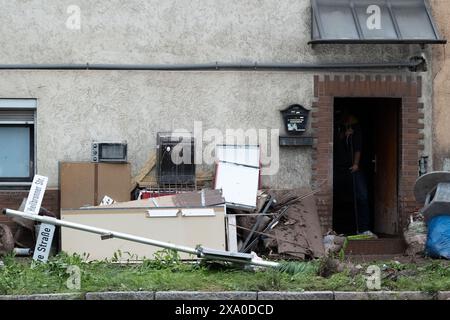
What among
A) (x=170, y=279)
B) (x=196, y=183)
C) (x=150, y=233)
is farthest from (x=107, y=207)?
(x=170, y=279)

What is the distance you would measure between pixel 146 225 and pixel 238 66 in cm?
277

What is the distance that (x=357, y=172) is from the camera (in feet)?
46.7

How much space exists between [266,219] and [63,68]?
361 centimetres

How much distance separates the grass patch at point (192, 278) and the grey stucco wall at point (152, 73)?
2786 millimetres

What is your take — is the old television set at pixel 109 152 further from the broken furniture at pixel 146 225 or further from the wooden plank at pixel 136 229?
the wooden plank at pixel 136 229

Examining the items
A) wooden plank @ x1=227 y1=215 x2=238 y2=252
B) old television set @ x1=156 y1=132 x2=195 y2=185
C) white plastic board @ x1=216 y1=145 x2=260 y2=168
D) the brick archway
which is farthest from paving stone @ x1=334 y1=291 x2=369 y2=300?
old television set @ x1=156 y1=132 x2=195 y2=185

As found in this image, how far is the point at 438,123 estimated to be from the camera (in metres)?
13.7

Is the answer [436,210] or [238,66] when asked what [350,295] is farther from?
[238,66]

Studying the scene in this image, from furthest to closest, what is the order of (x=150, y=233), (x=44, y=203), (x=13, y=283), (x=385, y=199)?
(x=385, y=199) → (x=44, y=203) → (x=150, y=233) → (x=13, y=283)

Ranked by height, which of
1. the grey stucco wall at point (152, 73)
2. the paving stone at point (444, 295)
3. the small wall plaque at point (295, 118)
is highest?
the grey stucco wall at point (152, 73)

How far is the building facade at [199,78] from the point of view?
43.4 feet

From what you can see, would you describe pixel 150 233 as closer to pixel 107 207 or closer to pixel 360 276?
pixel 107 207

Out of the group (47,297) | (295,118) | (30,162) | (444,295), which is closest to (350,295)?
(444,295)

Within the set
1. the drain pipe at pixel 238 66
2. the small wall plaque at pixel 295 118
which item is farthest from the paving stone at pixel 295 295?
the drain pipe at pixel 238 66
